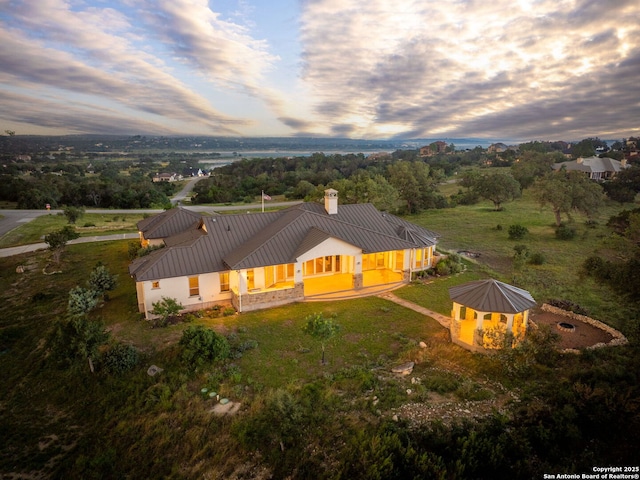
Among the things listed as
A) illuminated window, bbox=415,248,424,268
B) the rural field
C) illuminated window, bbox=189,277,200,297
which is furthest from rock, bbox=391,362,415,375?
illuminated window, bbox=415,248,424,268

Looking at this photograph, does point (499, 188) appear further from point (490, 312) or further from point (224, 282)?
point (224, 282)

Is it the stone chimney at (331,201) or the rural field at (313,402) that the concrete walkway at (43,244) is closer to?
the rural field at (313,402)

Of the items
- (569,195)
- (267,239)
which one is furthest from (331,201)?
(569,195)

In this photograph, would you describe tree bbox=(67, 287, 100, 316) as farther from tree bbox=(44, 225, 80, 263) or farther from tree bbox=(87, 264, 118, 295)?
tree bbox=(44, 225, 80, 263)

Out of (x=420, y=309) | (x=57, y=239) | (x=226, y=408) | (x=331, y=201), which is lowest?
(x=226, y=408)

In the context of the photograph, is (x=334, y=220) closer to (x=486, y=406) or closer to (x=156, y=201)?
(x=486, y=406)

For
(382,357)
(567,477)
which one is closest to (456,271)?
(382,357)
